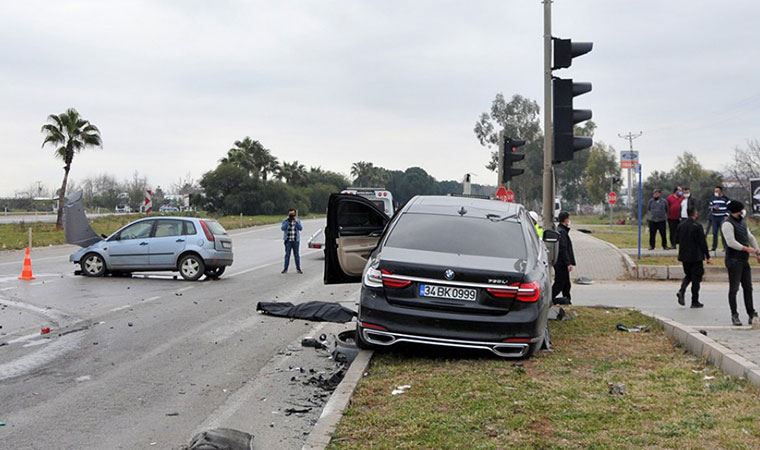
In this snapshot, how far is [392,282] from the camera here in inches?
313

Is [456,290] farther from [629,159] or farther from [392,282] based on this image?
[629,159]

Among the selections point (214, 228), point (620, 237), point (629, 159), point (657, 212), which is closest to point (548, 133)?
point (214, 228)

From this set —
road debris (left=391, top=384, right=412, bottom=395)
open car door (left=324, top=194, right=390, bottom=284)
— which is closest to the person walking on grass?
open car door (left=324, top=194, right=390, bottom=284)

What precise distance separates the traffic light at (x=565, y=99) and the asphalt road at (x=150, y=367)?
392 centimetres

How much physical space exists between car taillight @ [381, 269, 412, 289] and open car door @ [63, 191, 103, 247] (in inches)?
540

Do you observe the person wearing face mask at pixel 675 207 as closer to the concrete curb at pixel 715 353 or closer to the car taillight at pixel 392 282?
the concrete curb at pixel 715 353

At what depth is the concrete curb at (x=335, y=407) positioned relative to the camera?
17.2 feet

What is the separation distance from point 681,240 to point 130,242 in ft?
40.9

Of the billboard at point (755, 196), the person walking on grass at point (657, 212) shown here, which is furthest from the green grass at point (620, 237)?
the person walking on grass at point (657, 212)

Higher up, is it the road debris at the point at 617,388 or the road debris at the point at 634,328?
the road debris at the point at 617,388

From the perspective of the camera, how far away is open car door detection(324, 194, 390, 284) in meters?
10.6

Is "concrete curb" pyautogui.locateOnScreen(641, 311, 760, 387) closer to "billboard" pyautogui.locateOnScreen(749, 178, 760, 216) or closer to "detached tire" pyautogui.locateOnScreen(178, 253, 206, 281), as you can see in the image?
"detached tire" pyautogui.locateOnScreen(178, 253, 206, 281)

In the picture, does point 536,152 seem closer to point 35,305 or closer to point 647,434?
point 35,305

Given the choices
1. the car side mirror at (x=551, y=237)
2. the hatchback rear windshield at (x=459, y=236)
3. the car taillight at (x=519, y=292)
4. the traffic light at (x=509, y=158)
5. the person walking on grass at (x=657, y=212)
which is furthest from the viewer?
the person walking on grass at (x=657, y=212)
